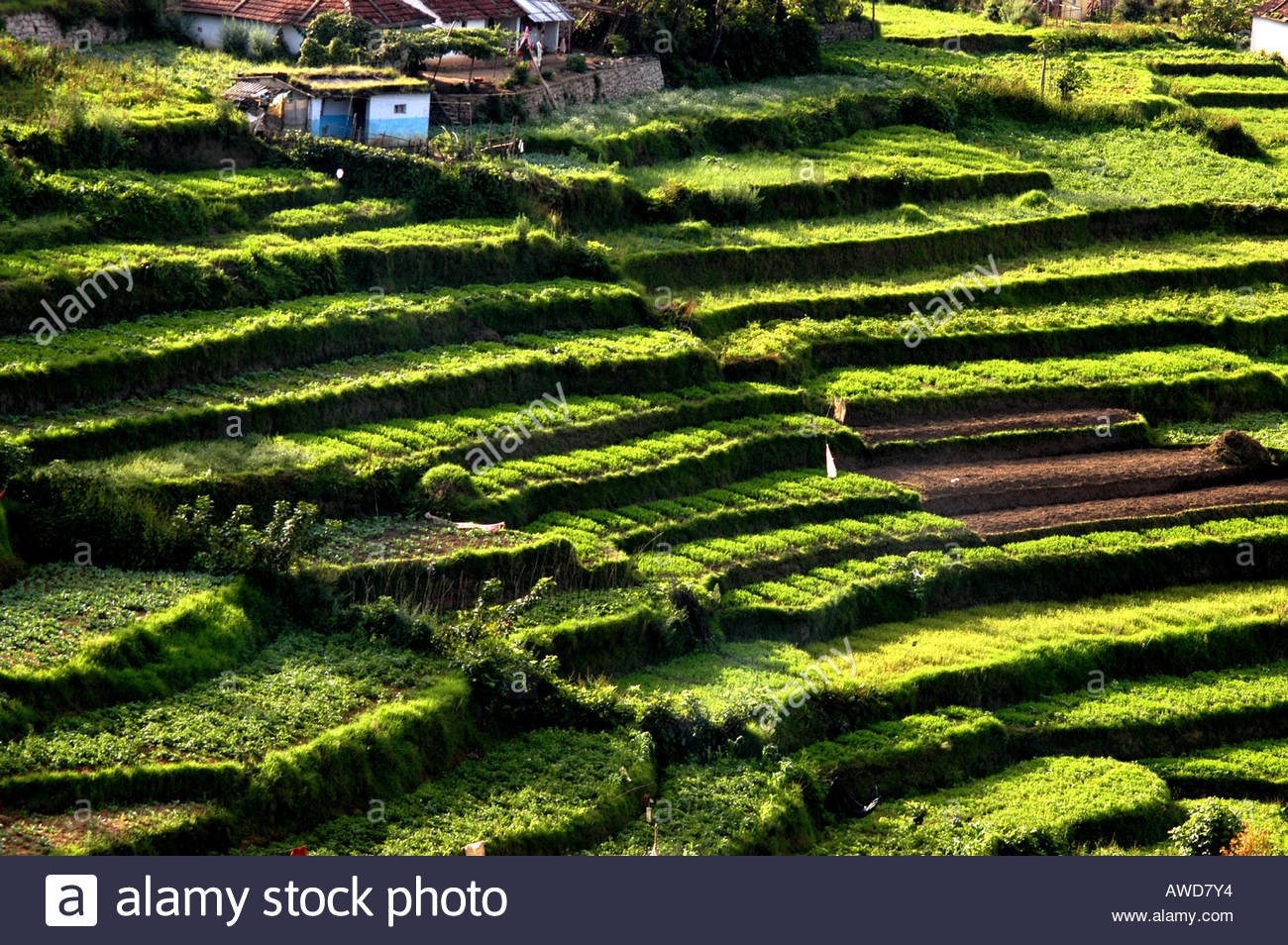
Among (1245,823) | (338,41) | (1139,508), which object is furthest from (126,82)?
(1245,823)

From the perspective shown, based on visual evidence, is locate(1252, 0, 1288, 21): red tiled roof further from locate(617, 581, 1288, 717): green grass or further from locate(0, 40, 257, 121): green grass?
locate(0, 40, 257, 121): green grass

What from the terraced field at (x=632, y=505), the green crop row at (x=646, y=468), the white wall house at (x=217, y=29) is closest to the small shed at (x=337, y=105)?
the terraced field at (x=632, y=505)

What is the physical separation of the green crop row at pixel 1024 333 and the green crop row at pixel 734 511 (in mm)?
3823

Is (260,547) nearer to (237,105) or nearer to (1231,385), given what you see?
(237,105)

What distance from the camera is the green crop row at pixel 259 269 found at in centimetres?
3400

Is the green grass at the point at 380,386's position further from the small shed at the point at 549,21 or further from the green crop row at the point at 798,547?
the small shed at the point at 549,21

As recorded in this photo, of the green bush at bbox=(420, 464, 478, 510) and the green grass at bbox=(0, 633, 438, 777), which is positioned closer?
the green grass at bbox=(0, 633, 438, 777)

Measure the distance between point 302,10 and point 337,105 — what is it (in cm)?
628

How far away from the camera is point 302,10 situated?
164 ft

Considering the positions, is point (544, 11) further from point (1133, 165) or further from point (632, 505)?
point (632, 505)

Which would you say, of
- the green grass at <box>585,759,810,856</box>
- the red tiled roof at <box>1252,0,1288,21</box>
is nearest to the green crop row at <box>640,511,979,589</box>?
the green grass at <box>585,759,810,856</box>

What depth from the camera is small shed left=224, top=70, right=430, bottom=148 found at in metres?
44.5

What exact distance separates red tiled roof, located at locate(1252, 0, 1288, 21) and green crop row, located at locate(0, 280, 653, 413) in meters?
44.8

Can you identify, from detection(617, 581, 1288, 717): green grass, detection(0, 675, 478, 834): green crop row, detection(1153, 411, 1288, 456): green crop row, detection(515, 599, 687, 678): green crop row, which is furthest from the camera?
detection(1153, 411, 1288, 456): green crop row
